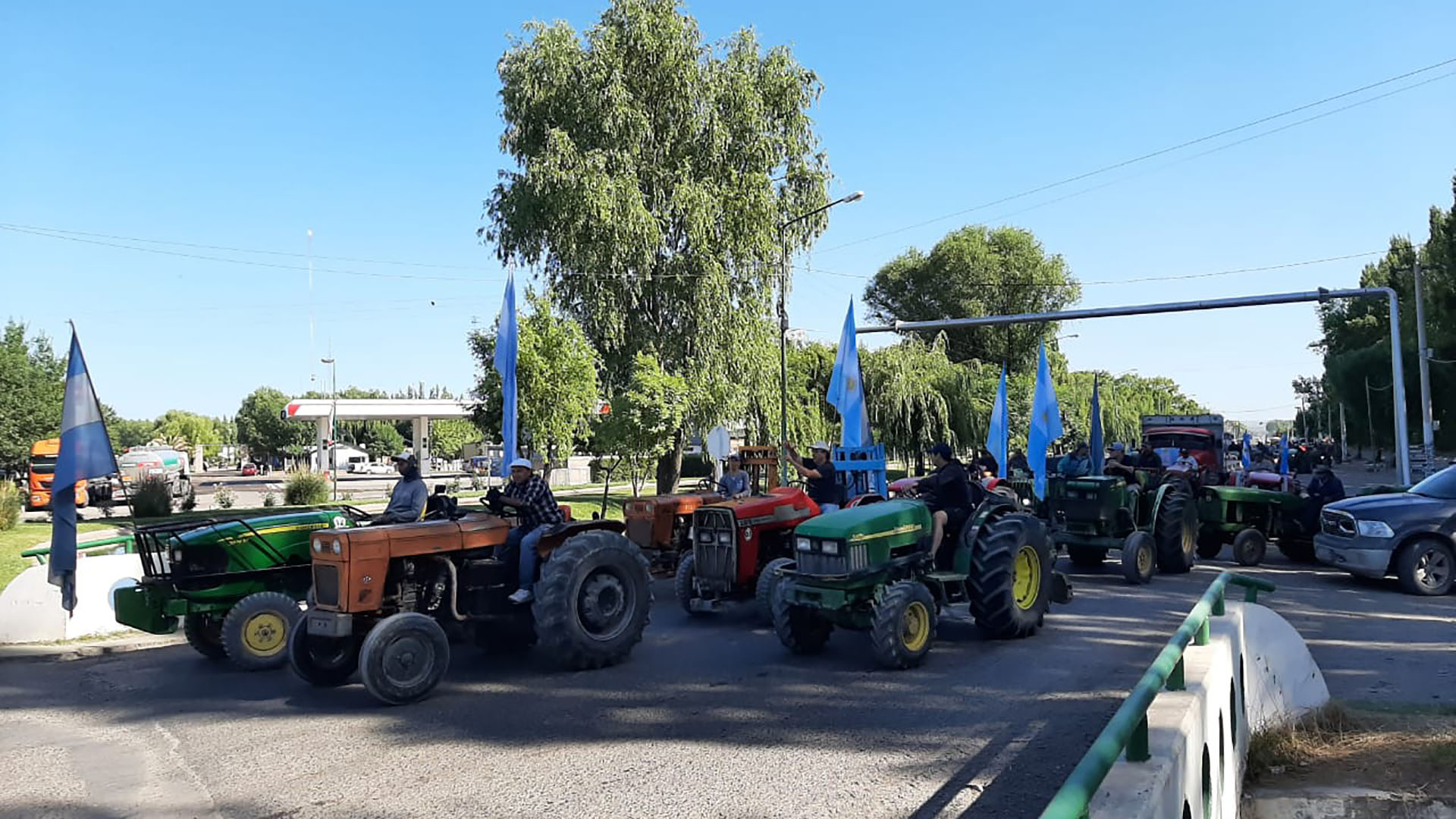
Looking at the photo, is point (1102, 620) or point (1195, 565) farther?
point (1195, 565)

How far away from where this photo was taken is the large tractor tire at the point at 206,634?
906 centimetres

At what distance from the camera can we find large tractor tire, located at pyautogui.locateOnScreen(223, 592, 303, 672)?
8555 millimetres

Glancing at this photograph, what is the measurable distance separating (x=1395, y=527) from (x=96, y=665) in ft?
46.5

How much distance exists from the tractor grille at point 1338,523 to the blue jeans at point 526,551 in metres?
10.0

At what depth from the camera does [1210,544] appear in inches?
613

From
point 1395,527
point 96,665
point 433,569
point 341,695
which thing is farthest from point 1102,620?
point 96,665

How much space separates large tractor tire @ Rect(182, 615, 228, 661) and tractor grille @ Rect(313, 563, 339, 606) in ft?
7.26

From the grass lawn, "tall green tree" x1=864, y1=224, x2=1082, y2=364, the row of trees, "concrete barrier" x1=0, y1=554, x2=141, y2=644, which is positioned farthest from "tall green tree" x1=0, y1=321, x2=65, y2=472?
the row of trees

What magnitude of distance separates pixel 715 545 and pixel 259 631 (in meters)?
4.38

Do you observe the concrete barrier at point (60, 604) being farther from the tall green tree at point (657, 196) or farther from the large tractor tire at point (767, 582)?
the tall green tree at point (657, 196)

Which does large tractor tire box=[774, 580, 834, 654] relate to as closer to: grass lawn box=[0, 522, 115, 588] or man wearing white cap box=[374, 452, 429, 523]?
man wearing white cap box=[374, 452, 429, 523]

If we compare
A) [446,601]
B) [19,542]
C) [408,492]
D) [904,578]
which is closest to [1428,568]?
[904,578]

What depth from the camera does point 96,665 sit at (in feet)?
30.5

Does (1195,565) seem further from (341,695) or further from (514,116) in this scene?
(514,116)
